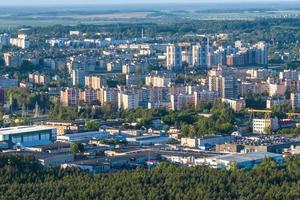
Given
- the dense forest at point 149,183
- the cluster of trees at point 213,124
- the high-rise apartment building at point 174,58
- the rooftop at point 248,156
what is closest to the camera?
the dense forest at point 149,183

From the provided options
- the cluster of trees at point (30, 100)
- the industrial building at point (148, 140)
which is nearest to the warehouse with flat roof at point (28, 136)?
the industrial building at point (148, 140)

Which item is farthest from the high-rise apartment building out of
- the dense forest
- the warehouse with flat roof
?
the dense forest

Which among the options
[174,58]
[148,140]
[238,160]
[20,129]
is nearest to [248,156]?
[238,160]

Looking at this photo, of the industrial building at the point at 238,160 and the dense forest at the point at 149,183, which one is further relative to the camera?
the industrial building at the point at 238,160

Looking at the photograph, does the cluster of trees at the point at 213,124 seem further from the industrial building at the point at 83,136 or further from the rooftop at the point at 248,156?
the rooftop at the point at 248,156

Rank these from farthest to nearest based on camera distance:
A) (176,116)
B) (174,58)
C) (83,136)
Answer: (174,58) → (176,116) → (83,136)

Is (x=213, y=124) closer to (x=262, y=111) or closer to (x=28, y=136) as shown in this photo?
(x=262, y=111)

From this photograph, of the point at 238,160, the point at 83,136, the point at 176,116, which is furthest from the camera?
the point at 176,116

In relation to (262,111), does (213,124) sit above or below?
above

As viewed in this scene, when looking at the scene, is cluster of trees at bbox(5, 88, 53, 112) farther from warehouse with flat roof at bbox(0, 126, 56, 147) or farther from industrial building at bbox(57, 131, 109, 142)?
warehouse with flat roof at bbox(0, 126, 56, 147)

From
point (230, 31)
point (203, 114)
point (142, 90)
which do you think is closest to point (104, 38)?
point (230, 31)
